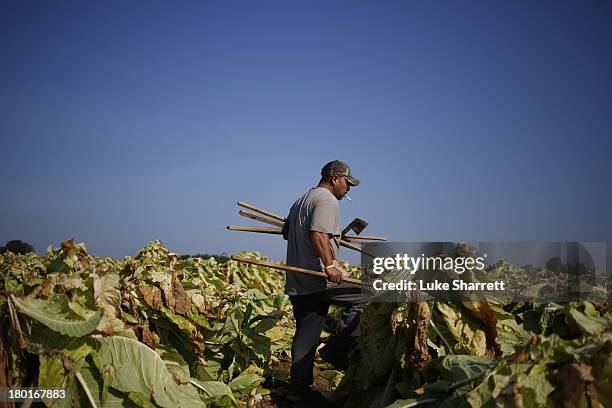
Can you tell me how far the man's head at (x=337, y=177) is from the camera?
5.71 meters

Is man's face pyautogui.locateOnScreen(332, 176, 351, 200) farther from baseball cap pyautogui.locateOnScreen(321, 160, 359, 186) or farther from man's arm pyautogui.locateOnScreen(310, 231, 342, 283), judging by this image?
man's arm pyautogui.locateOnScreen(310, 231, 342, 283)

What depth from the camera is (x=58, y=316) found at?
10.6 feet

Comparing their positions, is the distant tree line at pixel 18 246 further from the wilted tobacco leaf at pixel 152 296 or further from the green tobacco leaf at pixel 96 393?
the green tobacco leaf at pixel 96 393

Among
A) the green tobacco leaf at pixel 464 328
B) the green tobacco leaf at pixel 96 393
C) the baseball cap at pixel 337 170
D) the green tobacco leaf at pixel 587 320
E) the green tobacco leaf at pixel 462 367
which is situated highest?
the baseball cap at pixel 337 170

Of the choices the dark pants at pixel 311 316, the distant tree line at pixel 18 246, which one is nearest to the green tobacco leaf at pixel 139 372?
the dark pants at pixel 311 316

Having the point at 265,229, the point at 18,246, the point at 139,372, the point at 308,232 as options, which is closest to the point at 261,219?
the point at 265,229

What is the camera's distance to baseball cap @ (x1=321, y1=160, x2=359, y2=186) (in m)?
5.71

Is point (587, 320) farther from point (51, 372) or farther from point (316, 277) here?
point (51, 372)

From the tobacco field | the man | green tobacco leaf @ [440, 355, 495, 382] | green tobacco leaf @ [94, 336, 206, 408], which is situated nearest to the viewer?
the tobacco field

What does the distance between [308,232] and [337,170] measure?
855mm

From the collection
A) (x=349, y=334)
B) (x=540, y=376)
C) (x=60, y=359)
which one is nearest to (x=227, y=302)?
(x=349, y=334)

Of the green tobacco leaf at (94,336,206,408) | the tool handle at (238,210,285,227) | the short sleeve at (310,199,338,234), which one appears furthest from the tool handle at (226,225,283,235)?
the green tobacco leaf at (94,336,206,408)

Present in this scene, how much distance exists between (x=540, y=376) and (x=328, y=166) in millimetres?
3751

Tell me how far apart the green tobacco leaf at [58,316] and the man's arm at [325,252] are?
2.46 meters
